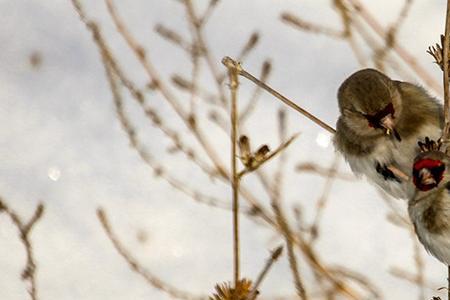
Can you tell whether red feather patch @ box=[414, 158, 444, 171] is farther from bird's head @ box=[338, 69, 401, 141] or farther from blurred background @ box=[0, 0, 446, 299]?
blurred background @ box=[0, 0, 446, 299]

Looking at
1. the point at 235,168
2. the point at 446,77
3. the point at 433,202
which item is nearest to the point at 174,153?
the point at 433,202

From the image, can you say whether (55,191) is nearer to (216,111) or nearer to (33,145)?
(33,145)

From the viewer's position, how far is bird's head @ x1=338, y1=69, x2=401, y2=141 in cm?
291

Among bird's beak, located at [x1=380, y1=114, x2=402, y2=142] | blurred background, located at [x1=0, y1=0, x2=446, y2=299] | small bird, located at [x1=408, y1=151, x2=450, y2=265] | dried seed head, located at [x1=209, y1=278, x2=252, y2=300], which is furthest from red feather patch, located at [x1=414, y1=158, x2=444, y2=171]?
blurred background, located at [x1=0, y1=0, x2=446, y2=299]

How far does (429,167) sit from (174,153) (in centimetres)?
190

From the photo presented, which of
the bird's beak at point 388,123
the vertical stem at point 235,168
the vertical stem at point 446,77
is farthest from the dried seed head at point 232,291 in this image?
the bird's beak at point 388,123

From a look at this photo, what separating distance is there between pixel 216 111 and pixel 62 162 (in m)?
0.71

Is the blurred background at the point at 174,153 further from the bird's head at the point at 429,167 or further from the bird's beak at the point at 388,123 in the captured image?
the bird's head at the point at 429,167

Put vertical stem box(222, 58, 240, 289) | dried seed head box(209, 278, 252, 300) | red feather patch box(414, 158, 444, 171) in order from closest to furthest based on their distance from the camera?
1. dried seed head box(209, 278, 252, 300)
2. vertical stem box(222, 58, 240, 289)
3. red feather patch box(414, 158, 444, 171)

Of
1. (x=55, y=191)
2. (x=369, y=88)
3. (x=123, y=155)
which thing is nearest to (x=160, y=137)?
(x=123, y=155)

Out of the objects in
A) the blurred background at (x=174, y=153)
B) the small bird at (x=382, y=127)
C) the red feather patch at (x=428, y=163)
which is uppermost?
the blurred background at (x=174, y=153)

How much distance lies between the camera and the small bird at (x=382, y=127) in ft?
9.65

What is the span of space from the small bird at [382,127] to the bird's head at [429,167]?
337 mm

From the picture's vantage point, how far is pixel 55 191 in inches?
170
